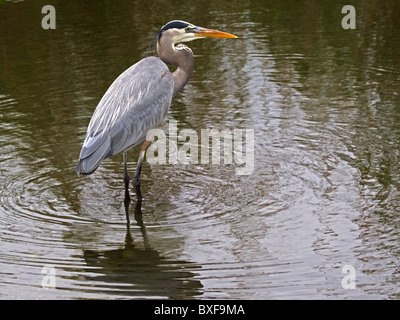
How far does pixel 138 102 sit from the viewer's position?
829 centimetres

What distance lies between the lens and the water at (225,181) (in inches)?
255

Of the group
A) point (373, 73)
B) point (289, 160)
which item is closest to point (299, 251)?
point (289, 160)

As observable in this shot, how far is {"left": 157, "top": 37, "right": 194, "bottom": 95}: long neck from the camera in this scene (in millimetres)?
8609

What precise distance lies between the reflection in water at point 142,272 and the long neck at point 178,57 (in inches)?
81.4

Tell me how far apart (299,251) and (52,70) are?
23.3 ft

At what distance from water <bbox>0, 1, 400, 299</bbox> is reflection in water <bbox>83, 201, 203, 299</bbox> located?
16 millimetres

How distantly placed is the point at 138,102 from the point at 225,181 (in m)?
1.19

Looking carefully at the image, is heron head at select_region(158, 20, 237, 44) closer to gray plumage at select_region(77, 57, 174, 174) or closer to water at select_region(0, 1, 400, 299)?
gray plumage at select_region(77, 57, 174, 174)

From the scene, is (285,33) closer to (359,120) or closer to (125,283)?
(359,120)

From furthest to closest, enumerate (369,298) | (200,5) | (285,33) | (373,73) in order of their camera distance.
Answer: (200,5) → (285,33) → (373,73) → (369,298)

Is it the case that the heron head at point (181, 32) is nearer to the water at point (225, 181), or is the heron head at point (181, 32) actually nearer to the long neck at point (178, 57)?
the long neck at point (178, 57)

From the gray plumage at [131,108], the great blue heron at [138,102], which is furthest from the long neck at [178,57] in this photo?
the gray plumage at [131,108]

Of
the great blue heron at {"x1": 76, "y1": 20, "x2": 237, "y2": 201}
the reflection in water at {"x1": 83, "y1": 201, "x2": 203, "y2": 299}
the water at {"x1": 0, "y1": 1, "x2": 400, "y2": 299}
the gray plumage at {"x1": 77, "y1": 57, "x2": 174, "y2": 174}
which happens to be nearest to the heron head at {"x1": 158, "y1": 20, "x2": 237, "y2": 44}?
the great blue heron at {"x1": 76, "y1": 20, "x2": 237, "y2": 201}

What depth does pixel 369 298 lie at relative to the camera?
235 inches
